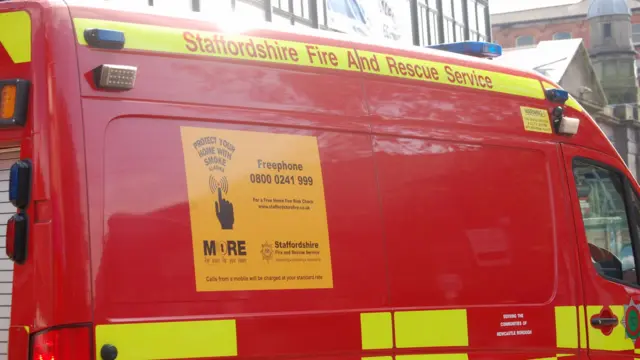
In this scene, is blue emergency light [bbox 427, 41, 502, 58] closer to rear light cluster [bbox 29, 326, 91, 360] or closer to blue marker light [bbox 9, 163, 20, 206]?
blue marker light [bbox 9, 163, 20, 206]

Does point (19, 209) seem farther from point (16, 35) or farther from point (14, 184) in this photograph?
point (16, 35)

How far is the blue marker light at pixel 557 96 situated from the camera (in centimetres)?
587

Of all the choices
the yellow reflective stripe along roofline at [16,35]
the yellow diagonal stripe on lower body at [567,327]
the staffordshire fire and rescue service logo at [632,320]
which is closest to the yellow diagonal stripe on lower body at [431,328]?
the yellow diagonal stripe on lower body at [567,327]

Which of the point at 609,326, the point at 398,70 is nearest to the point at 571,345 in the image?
the point at 609,326

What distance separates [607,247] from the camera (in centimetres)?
598

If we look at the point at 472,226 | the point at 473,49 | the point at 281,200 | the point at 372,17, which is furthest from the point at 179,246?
the point at 372,17

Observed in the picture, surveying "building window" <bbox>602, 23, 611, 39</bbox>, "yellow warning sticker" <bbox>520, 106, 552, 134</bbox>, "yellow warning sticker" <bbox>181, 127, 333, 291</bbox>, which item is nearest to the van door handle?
"yellow warning sticker" <bbox>520, 106, 552, 134</bbox>

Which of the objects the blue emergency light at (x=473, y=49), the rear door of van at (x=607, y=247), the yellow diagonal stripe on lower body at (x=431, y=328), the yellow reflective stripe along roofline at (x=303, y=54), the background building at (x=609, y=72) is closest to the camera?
the yellow reflective stripe along roofline at (x=303, y=54)

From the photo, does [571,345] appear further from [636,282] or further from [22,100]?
[22,100]

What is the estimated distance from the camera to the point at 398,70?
4.98 m

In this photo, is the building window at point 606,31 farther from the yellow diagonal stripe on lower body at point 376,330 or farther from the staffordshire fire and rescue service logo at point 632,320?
the yellow diagonal stripe on lower body at point 376,330

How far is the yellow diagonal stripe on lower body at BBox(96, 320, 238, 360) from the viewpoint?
12.2 ft

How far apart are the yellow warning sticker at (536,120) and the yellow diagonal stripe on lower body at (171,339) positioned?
2.27 metres

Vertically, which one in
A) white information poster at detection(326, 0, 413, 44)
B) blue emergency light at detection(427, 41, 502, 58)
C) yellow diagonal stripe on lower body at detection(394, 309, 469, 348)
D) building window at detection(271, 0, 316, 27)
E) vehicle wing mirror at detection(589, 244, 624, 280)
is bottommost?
yellow diagonal stripe on lower body at detection(394, 309, 469, 348)
